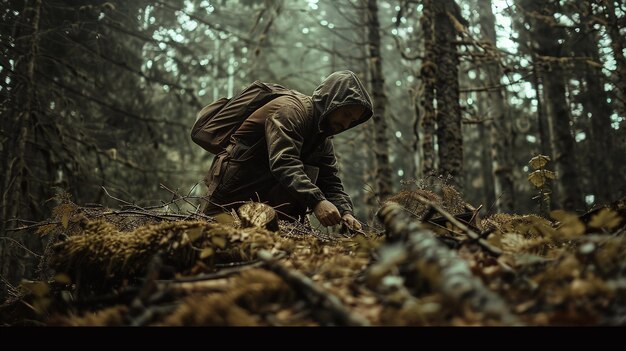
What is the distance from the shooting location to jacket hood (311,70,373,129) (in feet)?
15.2

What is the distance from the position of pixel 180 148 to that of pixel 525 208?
14.5 meters

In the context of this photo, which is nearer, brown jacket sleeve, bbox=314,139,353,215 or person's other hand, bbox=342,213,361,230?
person's other hand, bbox=342,213,361,230

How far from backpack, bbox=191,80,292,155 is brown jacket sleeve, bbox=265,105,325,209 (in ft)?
1.53

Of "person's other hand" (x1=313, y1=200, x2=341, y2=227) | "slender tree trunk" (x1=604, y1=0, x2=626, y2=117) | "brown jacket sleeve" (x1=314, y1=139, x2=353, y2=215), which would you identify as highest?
"slender tree trunk" (x1=604, y1=0, x2=626, y2=117)

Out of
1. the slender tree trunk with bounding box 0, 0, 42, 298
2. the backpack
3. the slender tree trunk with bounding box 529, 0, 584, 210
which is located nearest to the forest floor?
the backpack

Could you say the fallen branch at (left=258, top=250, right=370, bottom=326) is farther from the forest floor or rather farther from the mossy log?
the mossy log

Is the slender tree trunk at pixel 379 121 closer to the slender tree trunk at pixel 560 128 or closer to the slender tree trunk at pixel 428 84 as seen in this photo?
the slender tree trunk at pixel 428 84

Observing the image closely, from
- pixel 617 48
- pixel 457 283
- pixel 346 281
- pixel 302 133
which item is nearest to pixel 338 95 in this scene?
pixel 302 133

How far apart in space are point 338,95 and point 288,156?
0.90 meters

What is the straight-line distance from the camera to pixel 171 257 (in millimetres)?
2570

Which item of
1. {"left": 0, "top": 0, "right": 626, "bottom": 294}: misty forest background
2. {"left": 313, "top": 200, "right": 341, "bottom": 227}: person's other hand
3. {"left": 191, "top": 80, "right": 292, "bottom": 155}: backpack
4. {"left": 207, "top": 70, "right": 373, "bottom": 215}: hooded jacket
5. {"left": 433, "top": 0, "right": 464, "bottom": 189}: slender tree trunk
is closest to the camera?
{"left": 313, "top": 200, "right": 341, "bottom": 227}: person's other hand

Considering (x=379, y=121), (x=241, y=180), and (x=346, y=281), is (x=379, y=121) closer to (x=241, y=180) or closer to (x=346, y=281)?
(x=241, y=180)

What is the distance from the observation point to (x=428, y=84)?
768cm

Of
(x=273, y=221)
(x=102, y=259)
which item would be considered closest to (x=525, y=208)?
(x=273, y=221)
